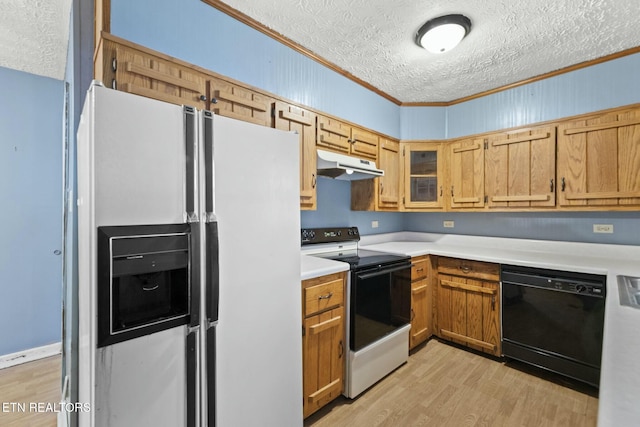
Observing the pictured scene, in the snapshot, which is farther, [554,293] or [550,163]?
[550,163]

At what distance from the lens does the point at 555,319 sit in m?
2.15

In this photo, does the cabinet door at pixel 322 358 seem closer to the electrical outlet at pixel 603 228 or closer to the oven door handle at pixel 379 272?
the oven door handle at pixel 379 272

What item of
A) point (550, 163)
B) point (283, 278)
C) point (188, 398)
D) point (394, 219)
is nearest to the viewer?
point (188, 398)

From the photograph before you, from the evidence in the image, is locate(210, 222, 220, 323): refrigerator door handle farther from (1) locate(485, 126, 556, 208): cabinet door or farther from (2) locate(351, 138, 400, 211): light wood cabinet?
(1) locate(485, 126, 556, 208): cabinet door

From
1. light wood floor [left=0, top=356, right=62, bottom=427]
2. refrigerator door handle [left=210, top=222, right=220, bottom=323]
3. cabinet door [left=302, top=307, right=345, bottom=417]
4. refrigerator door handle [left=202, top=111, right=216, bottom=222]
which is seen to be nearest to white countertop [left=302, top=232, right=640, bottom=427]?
cabinet door [left=302, top=307, right=345, bottom=417]

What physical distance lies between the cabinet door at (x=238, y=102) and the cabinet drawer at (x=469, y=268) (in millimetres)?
2105

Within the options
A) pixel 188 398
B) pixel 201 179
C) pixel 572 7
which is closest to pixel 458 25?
pixel 572 7

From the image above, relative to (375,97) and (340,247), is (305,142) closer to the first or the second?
(340,247)

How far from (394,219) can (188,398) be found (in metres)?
3.01

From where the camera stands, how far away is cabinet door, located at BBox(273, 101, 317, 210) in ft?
6.75

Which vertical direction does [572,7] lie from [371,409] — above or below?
above

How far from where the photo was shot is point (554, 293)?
7.07 ft

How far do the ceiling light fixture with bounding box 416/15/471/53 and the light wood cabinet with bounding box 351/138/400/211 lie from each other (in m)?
1.05

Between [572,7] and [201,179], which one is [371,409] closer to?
[201,179]
